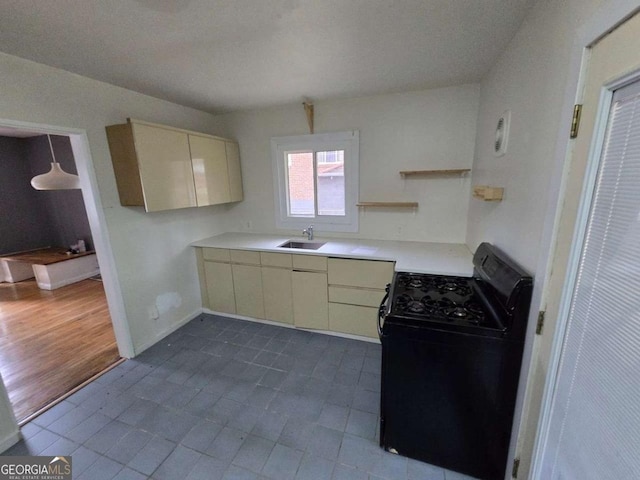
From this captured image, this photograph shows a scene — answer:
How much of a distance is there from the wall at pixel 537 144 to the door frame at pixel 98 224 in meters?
2.97

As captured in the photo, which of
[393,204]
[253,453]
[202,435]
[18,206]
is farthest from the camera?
[18,206]

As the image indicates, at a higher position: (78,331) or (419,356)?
(419,356)

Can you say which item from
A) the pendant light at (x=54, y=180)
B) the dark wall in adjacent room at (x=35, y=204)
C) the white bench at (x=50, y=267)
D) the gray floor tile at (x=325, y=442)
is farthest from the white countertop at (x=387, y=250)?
the dark wall in adjacent room at (x=35, y=204)

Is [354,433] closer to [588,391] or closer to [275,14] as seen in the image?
[588,391]

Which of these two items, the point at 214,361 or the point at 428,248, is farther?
the point at 428,248

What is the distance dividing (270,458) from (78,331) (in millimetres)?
2759

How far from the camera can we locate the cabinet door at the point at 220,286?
9.78 ft

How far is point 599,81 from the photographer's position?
827 millimetres

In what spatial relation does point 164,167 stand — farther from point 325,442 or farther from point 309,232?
point 325,442

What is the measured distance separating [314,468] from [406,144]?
275cm

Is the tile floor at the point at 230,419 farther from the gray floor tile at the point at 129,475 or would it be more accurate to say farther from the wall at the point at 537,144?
the wall at the point at 537,144

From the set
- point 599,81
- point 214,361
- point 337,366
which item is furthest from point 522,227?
point 214,361

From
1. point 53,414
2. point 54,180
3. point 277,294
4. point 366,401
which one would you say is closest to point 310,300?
point 277,294

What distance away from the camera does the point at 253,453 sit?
5.08 ft
